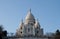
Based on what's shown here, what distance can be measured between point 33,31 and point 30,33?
1157 millimetres

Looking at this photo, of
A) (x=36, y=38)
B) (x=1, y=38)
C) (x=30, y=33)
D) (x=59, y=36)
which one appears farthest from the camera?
(x=30, y=33)

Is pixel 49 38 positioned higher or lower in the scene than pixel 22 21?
lower

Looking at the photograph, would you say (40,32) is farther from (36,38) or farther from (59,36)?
(59,36)

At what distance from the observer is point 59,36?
2566 inches

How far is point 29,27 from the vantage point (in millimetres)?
78000

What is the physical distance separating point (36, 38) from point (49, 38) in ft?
12.3

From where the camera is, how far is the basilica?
254 ft

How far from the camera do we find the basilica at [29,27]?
77562 mm

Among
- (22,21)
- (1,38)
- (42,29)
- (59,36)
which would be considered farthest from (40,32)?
(1,38)

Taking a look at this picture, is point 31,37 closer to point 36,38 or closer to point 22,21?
point 36,38

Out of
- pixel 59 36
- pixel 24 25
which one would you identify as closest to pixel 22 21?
pixel 24 25

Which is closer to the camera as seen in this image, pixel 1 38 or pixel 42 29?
pixel 1 38

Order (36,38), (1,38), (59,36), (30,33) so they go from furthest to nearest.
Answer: (30,33) < (36,38) < (59,36) < (1,38)

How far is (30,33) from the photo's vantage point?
7731cm
